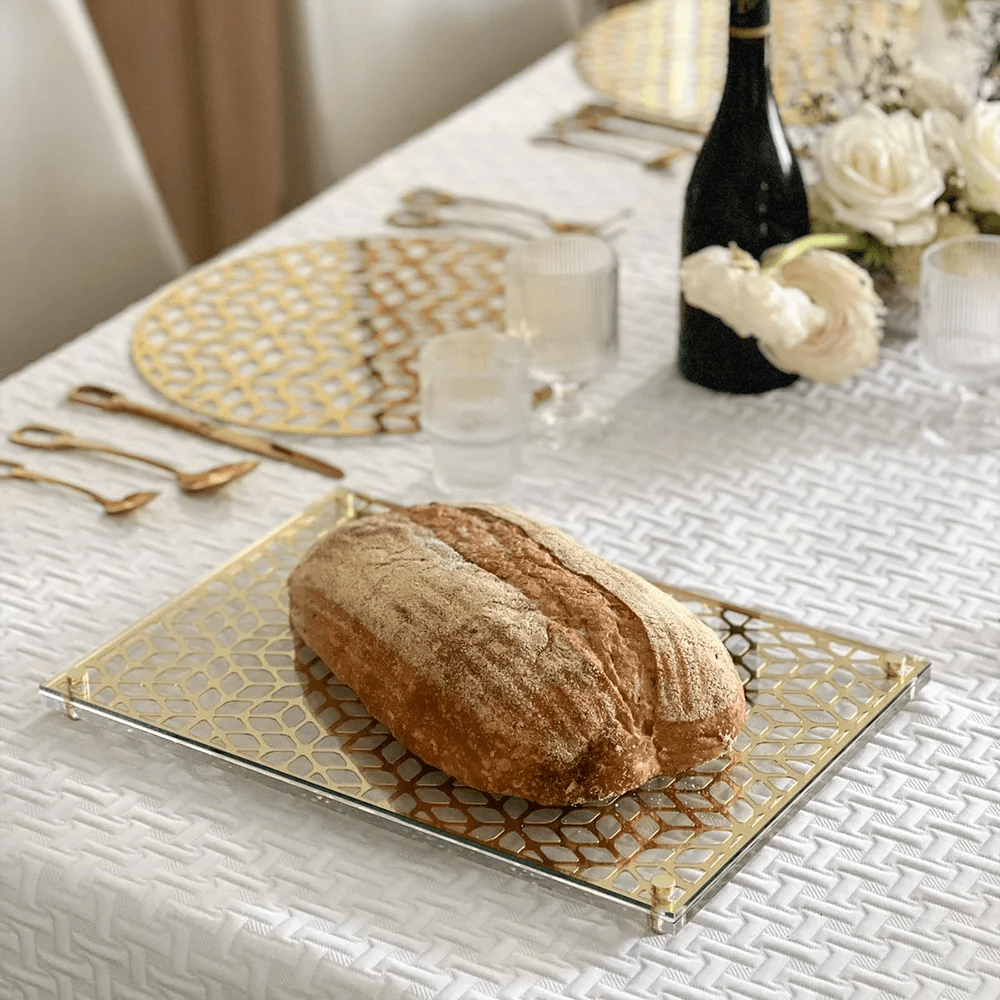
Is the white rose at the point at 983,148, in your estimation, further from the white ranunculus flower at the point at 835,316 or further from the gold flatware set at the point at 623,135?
the gold flatware set at the point at 623,135

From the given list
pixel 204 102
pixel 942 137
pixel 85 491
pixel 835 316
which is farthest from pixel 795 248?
pixel 204 102

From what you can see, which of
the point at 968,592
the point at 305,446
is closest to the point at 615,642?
the point at 968,592

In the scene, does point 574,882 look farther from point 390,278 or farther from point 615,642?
point 390,278

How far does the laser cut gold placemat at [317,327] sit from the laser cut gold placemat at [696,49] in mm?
391

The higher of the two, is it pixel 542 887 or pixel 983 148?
pixel 983 148

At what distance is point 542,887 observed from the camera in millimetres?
694

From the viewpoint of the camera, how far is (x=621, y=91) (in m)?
1.68

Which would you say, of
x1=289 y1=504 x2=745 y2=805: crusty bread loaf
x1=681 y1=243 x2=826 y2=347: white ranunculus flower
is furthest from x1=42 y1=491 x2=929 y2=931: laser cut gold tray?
x1=681 y1=243 x2=826 y2=347: white ranunculus flower

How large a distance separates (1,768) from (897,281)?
0.71 m

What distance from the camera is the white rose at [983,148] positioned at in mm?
1101

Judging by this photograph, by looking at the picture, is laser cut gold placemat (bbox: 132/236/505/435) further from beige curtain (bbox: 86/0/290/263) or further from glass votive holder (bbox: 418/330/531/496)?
beige curtain (bbox: 86/0/290/263)

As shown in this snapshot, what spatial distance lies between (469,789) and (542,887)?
60 millimetres

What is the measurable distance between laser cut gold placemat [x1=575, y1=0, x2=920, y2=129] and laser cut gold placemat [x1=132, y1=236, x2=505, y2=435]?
1.28 ft

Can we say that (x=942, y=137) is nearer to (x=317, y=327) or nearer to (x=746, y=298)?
(x=746, y=298)
